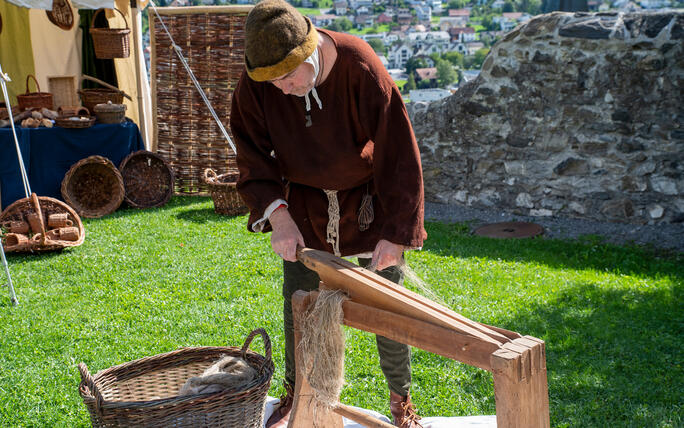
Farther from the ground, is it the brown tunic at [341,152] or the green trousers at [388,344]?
the brown tunic at [341,152]

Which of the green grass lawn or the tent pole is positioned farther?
the tent pole

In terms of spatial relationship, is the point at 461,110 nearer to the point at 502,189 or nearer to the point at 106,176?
the point at 502,189

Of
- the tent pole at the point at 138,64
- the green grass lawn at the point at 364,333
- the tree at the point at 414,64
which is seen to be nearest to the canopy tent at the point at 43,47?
the tent pole at the point at 138,64

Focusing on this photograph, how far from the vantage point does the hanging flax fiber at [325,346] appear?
1915 millimetres

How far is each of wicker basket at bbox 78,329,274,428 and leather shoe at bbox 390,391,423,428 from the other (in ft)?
1.72

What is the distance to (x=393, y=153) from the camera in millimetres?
2119

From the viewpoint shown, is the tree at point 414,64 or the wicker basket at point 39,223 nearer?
the wicker basket at point 39,223

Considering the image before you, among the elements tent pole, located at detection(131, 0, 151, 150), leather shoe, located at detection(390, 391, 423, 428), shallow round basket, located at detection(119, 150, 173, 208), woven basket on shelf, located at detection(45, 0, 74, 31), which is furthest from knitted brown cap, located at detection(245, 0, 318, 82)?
woven basket on shelf, located at detection(45, 0, 74, 31)

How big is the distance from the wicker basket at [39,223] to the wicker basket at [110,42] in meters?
2.18

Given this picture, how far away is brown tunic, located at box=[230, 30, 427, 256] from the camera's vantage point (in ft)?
6.91

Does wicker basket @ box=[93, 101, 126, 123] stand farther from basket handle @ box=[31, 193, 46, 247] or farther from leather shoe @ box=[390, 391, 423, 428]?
leather shoe @ box=[390, 391, 423, 428]

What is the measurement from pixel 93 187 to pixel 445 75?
23.5 ft

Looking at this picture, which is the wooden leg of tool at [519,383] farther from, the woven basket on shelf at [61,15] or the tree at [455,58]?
the tree at [455,58]

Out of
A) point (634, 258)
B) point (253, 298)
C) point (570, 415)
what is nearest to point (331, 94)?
point (570, 415)
